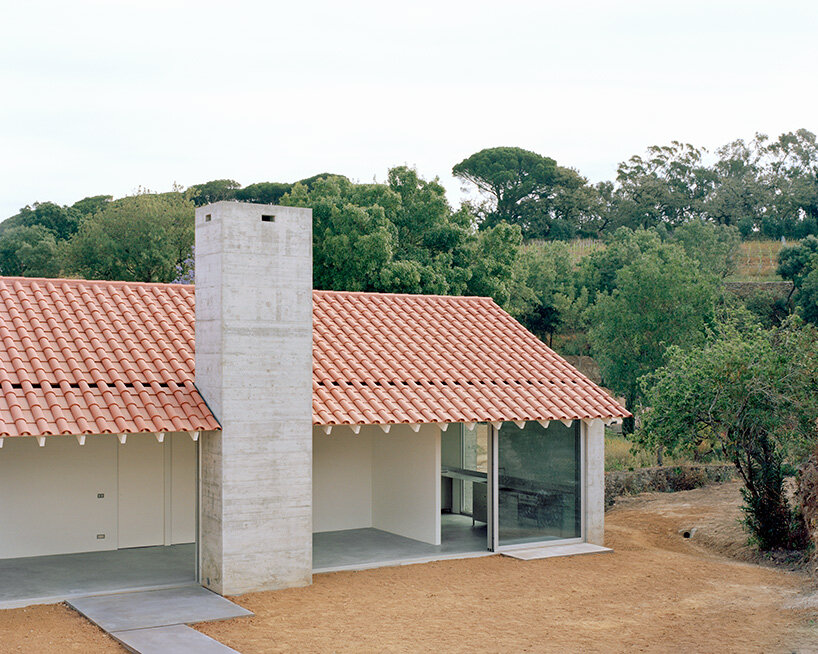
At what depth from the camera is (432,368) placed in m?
15.1

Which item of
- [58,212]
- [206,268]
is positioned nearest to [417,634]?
[206,268]

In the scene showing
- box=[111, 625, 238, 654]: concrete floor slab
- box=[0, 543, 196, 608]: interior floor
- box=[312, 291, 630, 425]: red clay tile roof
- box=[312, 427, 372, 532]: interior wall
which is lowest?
box=[0, 543, 196, 608]: interior floor

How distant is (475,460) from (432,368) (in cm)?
216

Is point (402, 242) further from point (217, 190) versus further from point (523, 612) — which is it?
point (217, 190)

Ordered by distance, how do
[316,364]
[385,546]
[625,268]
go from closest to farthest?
[316,364] → [385,546] → [625,268]

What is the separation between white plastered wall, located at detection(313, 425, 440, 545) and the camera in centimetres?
1505

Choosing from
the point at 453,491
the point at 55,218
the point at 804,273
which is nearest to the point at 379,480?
the point at 453,491

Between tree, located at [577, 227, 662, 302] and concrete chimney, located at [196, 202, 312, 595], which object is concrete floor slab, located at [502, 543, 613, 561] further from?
tree, located at [577, 227, 662, 302]

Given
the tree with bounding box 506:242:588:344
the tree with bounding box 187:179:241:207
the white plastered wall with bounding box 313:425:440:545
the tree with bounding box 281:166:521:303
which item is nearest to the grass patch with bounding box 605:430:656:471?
the tree with bounding box 281:166:521:303

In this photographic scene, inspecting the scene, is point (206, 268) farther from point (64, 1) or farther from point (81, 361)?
point (64, 1)

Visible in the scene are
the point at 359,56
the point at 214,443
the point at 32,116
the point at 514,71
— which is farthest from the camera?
the point at 32,116

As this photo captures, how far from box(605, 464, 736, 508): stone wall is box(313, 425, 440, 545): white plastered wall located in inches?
349

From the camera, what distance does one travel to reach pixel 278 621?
10.6 meters

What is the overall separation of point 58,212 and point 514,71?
126ft
